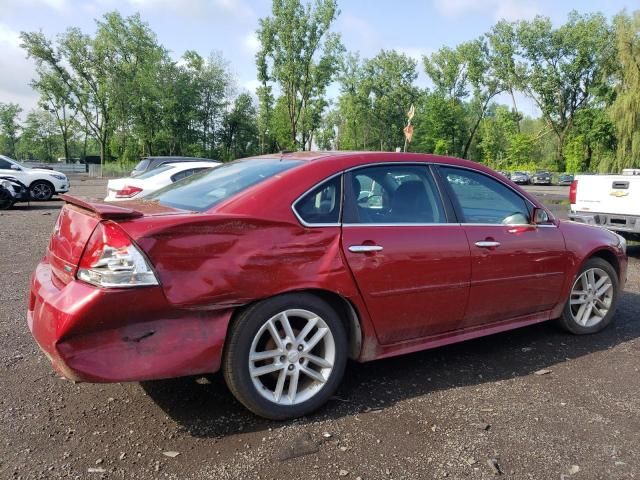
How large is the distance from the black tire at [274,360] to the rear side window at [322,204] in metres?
0.47

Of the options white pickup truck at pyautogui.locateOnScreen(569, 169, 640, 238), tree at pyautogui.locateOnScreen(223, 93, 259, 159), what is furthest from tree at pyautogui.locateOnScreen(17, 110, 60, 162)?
white pickup truck at pyautogui.locateOnScreen(569, 169, 640, 238)

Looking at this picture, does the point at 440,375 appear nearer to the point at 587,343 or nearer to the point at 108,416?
the point at 587,343

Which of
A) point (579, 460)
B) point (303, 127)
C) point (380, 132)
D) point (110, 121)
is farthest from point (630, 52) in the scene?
point (110, 121)

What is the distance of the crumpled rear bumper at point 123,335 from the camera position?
2.54 meters

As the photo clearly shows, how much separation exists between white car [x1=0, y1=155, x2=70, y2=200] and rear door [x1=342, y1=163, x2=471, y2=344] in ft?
54.5

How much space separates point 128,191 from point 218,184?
22.9 ft

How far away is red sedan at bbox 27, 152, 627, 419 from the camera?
261cm

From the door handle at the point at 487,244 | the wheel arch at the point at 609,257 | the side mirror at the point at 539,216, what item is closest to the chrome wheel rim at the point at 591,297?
the wheel arch at the point at 609,257

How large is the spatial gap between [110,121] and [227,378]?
60.7 metres

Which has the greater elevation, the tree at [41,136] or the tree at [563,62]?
the tree at [563,62]

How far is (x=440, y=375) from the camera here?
371 centimetres

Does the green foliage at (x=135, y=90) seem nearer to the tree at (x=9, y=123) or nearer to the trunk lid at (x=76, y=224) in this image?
the tree at (x=9, y=123)

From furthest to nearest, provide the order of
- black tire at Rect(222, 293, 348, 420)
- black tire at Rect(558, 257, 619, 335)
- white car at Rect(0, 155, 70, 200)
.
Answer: white car at Rect(0, 155, 70, 200), black tire at Rect(558, 257, 619, 335), black tire at Rect(222, 293, 348, 420)

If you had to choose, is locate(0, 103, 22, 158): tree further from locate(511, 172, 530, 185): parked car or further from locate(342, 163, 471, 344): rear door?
locate(342, 163, 471, 344): rear door
